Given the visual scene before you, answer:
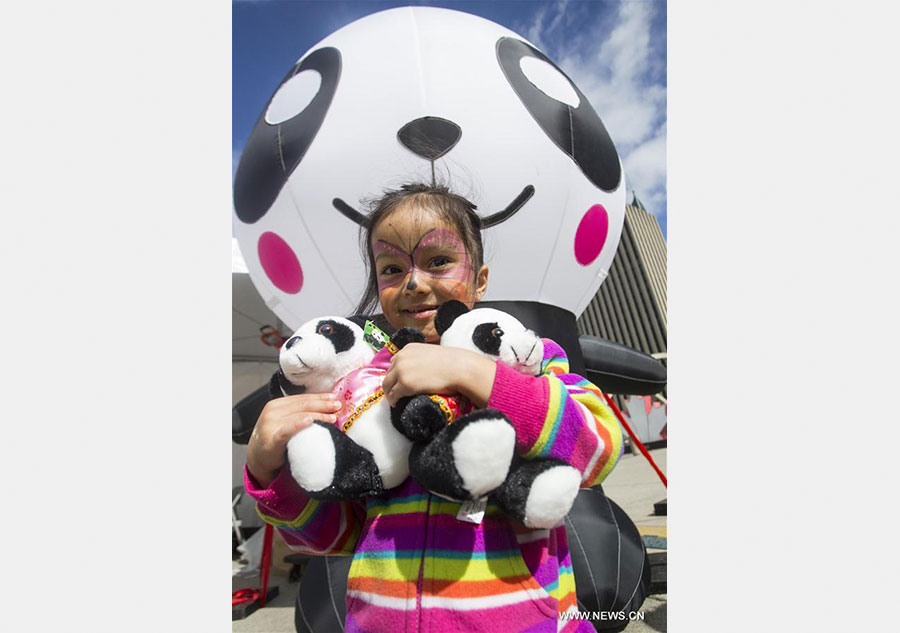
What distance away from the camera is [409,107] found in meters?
1.51

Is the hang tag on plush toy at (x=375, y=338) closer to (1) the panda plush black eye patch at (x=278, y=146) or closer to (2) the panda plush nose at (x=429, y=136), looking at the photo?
(2) the panda plush nose at (x=429, y=136)

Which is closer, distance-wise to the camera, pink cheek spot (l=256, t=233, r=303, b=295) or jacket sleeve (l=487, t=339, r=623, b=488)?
jacket sleeve (l=487, t=339, r=623, b=488)

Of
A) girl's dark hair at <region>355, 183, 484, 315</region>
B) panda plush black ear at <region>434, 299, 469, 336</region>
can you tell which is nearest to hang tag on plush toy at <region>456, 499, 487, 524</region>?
panda plush black ear at <region>434, 299, 469, 336</region>

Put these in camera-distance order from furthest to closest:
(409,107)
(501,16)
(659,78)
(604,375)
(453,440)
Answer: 1. (604,375)
2. (501,16)
3. (409,107)
4. (659,78)
5. (453,440)

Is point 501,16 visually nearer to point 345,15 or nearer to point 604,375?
point 345,15

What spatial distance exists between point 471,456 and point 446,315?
0.77 ft

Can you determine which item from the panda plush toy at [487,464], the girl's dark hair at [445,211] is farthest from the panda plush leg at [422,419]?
the girl's dark hair at [445,211]

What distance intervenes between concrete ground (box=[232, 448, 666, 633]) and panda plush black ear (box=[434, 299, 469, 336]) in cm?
99

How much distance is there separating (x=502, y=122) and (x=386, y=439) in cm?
108

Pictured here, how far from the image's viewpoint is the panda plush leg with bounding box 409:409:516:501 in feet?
2.13

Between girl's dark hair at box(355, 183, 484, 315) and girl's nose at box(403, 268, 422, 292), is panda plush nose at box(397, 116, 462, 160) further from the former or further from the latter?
girl's nose at box(403, 268, 422, 292)

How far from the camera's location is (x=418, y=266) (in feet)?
2.89

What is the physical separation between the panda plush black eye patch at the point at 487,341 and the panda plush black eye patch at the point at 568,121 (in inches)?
41.3

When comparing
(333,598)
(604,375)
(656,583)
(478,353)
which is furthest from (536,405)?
(604,375)
